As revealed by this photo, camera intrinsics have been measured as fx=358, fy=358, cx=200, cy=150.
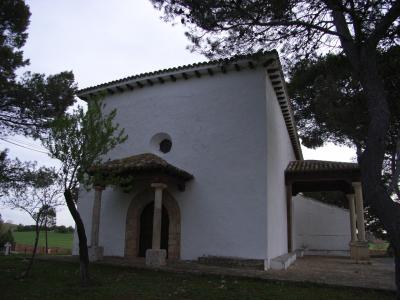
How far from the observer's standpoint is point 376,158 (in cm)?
563

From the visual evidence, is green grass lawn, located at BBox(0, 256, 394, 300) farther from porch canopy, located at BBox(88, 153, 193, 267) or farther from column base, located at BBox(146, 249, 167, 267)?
porch canopy, located at BBox(88, 153, 193, 267)

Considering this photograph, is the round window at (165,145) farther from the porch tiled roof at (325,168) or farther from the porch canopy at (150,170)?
the porch tiled roof at (325,168)

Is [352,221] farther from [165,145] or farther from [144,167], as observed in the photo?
[144,167]

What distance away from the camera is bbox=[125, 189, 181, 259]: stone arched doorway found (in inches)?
413

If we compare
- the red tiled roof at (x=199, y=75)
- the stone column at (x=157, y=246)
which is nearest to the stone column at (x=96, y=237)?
the stone column at (x=157, y=246)

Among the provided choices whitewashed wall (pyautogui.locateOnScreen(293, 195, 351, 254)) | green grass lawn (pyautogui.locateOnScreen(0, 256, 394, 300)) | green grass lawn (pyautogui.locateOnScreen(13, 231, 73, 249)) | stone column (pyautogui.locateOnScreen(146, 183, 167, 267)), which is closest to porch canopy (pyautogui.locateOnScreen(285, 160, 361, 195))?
whitewashed wall (pyautogui.locateOnScreen(293, 195, 351, 254))

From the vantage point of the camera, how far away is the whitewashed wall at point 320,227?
20.0 meters

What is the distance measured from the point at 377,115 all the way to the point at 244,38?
11.2 feet

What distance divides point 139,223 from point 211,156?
10.5 ft

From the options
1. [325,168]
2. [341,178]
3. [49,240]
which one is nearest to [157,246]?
[325,168]

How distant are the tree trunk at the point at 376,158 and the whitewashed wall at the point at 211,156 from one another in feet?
13.4

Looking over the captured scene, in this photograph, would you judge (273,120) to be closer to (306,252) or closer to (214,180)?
(214,180)

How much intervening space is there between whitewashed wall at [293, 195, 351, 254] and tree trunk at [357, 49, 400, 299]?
1456cm

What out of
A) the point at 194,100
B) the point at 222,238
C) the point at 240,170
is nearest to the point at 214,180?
the point at 240,170
